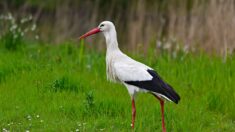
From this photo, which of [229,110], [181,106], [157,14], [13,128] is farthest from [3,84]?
[157,14]

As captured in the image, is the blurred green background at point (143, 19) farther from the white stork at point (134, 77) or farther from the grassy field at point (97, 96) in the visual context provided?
the white stork at point (134, 77)

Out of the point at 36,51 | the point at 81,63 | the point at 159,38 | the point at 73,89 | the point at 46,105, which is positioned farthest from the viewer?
the point at 159,38

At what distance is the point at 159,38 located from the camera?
48.3 feet

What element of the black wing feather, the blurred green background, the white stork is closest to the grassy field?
the white stork

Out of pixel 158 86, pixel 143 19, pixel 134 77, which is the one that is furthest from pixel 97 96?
pixel 143 19

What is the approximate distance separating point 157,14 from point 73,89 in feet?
24.8

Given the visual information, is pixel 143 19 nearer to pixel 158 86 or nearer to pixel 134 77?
pixel 134 77

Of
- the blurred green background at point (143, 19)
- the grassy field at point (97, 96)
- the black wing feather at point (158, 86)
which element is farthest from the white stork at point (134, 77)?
the blurred green background at point (143, 19)

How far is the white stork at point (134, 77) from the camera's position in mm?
7125

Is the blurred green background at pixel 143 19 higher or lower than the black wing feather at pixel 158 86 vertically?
higher

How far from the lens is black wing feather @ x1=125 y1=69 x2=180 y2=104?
701 cm

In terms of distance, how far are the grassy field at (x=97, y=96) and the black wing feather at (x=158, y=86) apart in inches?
20.2

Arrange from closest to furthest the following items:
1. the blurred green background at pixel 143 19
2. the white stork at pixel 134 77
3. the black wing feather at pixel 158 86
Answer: the black wing feather at pixel 158 86
the white stork at pixel 134 77
the blurred green background at pixel 143 19

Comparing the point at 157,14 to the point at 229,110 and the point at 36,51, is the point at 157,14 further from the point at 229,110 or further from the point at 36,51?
the point at 229,110
